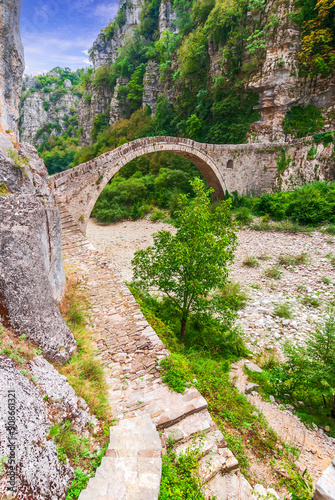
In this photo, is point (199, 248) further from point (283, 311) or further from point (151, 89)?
point (151, 89)

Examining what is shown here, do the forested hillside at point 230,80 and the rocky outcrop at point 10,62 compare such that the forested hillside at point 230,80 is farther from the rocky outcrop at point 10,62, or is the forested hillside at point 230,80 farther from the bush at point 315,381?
the bush at point 315,381

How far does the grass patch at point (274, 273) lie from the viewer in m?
8.85

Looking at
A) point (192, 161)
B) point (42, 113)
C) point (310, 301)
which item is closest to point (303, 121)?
point (192, 161)

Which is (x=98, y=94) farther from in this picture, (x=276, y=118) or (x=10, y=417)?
(x=10, y=417)

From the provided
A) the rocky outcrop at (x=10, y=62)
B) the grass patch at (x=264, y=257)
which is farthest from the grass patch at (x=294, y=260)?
the rocky outcrop at (x=10, y=62)

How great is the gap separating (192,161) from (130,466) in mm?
15499

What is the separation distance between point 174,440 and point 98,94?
4218cm

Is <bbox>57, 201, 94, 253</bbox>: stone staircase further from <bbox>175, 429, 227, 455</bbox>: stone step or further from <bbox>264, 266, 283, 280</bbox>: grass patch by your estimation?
<bbox>264, 266, 283, 280</bbox>: grass patch

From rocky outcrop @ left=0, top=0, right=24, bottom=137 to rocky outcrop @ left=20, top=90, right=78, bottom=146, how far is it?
5737 cm

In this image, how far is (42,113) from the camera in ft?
181

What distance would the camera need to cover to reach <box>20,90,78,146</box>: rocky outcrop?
53188 mm

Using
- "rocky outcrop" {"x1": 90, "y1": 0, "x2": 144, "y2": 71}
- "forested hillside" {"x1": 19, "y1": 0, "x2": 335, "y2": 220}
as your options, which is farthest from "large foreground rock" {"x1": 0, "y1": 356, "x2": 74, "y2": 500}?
"rocky outcrop" {"x1": 90, "y1": 0, "x2": 144, "y2": 71}

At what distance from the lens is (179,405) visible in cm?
293

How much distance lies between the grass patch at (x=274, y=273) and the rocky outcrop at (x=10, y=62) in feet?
28.8
